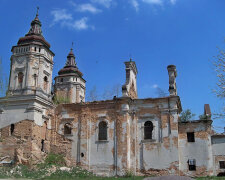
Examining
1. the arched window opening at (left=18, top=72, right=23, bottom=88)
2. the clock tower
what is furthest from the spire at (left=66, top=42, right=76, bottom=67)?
the arched window opening at (left=18, top=72, right=23, bottom=88)

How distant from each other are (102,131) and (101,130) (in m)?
0.12

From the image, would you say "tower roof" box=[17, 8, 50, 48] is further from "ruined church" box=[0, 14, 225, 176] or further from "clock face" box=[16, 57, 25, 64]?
"clock face" box=[16, 57, 25, 64]

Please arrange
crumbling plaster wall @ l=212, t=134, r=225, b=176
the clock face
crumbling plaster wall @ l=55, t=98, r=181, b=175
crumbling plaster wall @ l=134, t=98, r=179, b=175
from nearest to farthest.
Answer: crumbling plaster wall @ l=134, t=98, r=179, b=175
crumbling plaster wall @ l=55, t=98, r=181, b=175
crumbling plaster wall @ l=212, t=134, r=225, b=176
the clock face

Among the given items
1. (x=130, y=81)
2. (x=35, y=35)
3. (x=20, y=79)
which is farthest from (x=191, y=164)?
(x=35, y=35)

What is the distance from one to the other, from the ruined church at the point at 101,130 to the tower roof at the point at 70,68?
1184 centimetres

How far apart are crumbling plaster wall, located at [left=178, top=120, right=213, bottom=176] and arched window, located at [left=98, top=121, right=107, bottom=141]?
5.67 meters

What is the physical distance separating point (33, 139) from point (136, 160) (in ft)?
25.0

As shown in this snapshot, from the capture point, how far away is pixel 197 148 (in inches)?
855

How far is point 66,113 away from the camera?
24469 mm

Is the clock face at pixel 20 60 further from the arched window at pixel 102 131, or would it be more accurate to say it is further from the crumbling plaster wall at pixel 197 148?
the crumbling plaster wall at pixel 197 148

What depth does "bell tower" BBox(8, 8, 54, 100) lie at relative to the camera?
2316 centimetres

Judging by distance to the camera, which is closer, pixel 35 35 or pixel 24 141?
pixel 24 141

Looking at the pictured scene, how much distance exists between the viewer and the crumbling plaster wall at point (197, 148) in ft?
69.7

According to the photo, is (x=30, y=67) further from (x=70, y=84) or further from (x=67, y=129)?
(x=70, y=84)
